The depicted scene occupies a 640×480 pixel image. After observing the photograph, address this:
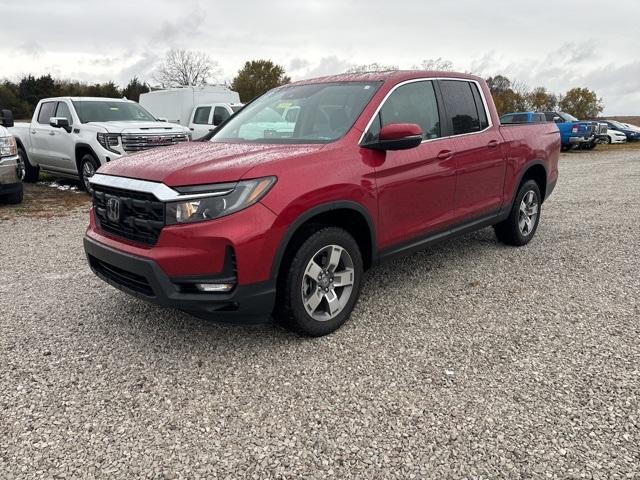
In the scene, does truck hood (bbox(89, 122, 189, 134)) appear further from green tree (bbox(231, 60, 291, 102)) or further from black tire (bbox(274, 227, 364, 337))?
green tree (bbox(231, 60, 291, 102))

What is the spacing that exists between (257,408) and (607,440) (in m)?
1.72

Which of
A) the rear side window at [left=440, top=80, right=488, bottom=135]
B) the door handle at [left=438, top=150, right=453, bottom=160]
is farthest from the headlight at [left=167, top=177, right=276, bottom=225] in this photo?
the rear side window at [left=440, top=80, right=488, bottom=135]

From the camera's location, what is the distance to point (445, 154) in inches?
166

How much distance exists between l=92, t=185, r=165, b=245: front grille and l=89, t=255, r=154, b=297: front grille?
217mm

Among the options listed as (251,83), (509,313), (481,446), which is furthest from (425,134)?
(251,83)

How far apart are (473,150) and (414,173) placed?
0.95 metres

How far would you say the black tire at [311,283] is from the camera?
10.5 feet

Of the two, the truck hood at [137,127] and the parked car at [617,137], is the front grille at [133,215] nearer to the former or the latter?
the truck hood at [137,127]

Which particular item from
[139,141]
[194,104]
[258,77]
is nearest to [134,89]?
[258,77]

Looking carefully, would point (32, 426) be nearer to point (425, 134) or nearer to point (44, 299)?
point (44, 299)

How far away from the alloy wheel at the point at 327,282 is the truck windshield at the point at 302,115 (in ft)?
2.65

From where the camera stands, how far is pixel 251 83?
56.9 m

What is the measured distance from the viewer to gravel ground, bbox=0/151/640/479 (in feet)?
7.63

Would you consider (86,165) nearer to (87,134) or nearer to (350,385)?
(87,134)
